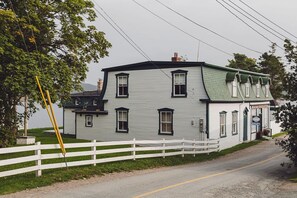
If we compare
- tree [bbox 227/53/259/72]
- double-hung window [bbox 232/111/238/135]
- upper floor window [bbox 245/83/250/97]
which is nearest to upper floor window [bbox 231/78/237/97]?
double-hung window [bbox 232/111/238/135]

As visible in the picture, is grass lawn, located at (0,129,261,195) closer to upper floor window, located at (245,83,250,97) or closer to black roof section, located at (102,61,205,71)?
black roof section, located at (102,61,205,71)

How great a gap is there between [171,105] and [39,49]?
10954mm

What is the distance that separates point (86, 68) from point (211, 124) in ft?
34.3

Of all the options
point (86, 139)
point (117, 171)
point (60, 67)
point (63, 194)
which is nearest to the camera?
point (63, 194)

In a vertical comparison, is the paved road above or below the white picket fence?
below

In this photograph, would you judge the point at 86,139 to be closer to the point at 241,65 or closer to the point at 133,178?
the point at 133,178

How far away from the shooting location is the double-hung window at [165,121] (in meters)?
27.6

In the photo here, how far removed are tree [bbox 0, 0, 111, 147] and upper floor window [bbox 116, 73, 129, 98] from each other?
3956 millimetres

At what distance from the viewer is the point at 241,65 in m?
66.9

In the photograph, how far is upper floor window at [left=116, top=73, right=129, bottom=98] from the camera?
30.0 m

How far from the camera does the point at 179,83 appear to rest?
27328 mm

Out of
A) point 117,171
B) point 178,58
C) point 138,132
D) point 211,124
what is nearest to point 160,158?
point 117,171

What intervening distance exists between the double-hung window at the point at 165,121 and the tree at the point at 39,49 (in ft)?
22.0

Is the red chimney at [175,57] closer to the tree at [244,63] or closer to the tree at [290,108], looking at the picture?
the tree at [290,108]
